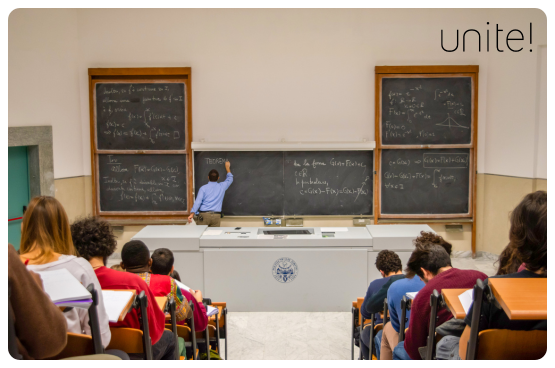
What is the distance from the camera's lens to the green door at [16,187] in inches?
182

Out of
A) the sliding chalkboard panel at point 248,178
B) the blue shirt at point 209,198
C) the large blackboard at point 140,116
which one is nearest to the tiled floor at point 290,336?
the blue shirt at point 209,198

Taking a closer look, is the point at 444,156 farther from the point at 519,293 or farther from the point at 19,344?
the point at 19,344

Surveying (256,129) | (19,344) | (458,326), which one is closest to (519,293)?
(458,326)

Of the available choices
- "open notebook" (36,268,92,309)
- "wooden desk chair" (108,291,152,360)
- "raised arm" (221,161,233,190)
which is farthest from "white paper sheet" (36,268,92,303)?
"raised arm" (221,161,233,190)

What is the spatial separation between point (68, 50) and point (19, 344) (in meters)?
4.85

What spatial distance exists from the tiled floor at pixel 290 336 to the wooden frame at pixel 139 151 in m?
2.13

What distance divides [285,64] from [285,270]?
2694 millimetres

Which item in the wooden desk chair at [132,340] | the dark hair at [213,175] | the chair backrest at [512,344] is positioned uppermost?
the dark hair at [213,175]

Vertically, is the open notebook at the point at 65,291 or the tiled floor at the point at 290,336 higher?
the open notebook at the point at 65,291

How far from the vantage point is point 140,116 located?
5684 millimetres

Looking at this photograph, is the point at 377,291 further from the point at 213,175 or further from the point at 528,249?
the point at 213,175

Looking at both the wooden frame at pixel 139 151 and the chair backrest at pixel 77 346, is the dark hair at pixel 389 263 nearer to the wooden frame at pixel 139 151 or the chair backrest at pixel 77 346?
the chair backrest at pixel 77 346

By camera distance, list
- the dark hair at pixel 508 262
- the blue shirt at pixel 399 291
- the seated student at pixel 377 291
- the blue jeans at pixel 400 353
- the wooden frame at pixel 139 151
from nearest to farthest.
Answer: the dark hair at pixel 508 262 < the blue jeans at pixel 400 353 < the blue shirt at pixel 399 291 < the seated student at pixel 377 291 < the wooden frame at pixel 139 151

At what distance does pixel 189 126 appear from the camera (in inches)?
223
